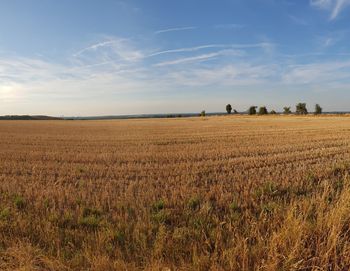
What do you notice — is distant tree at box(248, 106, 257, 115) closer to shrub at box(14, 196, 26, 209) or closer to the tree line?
the tree line

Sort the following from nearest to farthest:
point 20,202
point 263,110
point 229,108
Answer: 1. point 20,202
2. point 263,110
3. point 229,108

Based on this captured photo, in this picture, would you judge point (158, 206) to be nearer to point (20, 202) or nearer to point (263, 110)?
point (20, 202)

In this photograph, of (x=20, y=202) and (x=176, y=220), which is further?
(x=20, y=202)

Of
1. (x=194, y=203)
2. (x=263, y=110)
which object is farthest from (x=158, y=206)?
(x=263, y=110)

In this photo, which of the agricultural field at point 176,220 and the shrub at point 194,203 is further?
the shrub at point 194,203

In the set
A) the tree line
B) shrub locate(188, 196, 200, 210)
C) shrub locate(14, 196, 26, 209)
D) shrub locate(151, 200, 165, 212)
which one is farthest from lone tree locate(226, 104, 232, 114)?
shrub locate(14, 196, 26, 209)

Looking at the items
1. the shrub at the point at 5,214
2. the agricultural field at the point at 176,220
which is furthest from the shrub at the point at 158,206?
the shrub at the point at 5,214

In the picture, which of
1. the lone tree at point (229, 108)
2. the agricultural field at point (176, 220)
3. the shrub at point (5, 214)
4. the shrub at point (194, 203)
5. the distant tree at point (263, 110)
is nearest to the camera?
the agricultural field at point (176, 220)

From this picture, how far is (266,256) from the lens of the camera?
13.7 ft

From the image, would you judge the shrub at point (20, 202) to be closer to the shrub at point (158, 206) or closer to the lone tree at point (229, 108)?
the shrub at point (158, 206)

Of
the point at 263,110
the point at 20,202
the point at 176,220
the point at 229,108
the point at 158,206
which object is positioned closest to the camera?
the point at 176,220

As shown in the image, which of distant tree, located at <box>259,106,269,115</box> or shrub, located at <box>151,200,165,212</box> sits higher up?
distant tree, located at <box>259,106,269,115</box>

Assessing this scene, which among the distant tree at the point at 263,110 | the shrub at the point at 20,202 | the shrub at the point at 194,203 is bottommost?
the shrub at the point at 194,203

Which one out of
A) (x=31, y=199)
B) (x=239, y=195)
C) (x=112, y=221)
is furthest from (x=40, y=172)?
(x=239, y=195)
